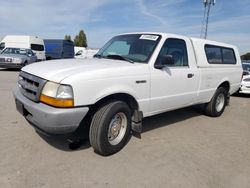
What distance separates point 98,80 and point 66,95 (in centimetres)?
49

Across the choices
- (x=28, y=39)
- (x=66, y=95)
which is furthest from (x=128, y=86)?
(x=28, y=39)

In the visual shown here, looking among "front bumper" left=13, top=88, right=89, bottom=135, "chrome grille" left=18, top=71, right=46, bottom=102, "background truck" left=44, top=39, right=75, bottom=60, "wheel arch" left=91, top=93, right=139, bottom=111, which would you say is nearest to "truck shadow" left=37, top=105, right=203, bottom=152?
"front bumper" left=13, top=88, right=89, bottom=135

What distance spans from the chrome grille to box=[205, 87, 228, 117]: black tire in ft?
14.3

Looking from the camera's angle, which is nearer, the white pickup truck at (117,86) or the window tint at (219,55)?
the white pickup truck at (117,86)

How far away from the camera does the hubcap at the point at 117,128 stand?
3.65 metres

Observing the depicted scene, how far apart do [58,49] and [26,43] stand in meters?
5.41

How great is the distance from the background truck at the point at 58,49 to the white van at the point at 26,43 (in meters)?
3.73

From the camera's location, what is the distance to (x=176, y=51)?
4629 mm

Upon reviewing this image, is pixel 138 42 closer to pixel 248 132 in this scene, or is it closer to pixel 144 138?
pixel 144 138

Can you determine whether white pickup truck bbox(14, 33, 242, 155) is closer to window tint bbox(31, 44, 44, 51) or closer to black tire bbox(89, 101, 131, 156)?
black tire bbox(89, 101, 131, 156)

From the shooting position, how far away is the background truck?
2461cm

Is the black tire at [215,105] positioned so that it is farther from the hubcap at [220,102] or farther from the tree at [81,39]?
the tree at [81,39]

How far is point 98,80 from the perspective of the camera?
3.19 m

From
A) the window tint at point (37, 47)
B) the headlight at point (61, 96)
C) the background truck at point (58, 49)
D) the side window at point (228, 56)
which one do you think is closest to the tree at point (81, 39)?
the background truck at point (58, 49)
